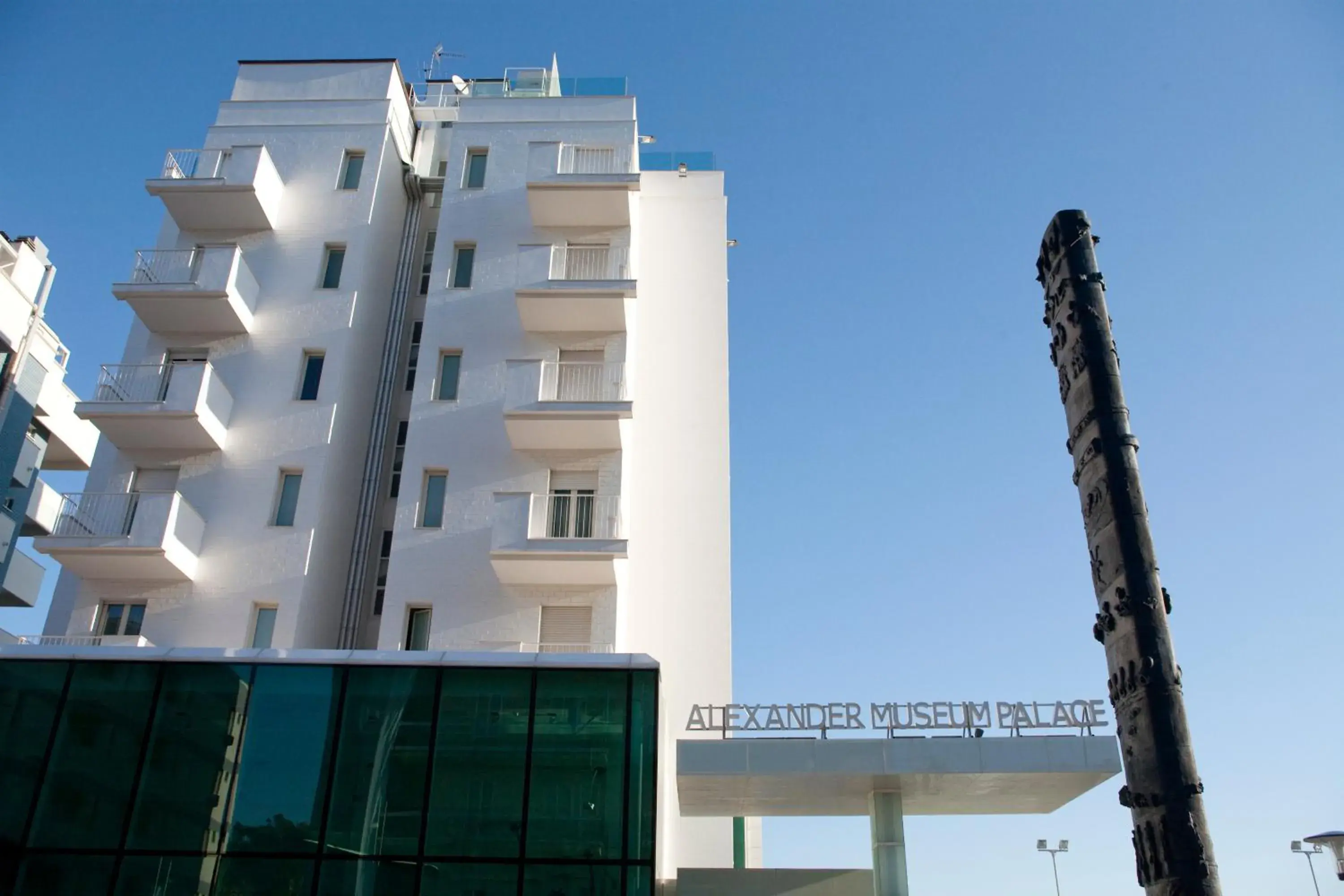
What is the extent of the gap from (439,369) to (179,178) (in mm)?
8844

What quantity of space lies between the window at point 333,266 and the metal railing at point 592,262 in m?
5.92

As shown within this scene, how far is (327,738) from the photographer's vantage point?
21.7 meters

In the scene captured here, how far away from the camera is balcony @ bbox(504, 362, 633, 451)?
28188 mm

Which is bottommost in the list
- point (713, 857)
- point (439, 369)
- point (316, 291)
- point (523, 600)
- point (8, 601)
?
point (713, 857)

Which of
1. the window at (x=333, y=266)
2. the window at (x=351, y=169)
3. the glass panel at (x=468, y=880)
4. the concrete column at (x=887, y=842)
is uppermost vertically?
the window at (x=351, y=169)

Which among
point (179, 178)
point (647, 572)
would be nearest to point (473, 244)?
point (179, 178)

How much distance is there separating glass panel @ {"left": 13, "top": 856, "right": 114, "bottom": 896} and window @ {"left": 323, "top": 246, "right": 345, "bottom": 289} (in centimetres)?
1562

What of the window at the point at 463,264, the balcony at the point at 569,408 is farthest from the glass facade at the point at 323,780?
the window at the point at 463,264

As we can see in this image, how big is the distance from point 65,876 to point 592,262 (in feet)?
62.4

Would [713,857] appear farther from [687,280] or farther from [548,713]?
[687,280]

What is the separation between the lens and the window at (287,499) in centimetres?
2802

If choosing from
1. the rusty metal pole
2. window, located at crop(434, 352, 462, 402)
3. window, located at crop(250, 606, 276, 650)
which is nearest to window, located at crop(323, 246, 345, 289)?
window, located at crop(434, 352, 462, 402)

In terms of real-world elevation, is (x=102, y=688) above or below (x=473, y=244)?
below

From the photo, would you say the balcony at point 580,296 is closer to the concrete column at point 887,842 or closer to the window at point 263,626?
the window at point 263,626
